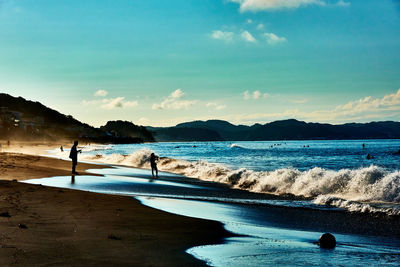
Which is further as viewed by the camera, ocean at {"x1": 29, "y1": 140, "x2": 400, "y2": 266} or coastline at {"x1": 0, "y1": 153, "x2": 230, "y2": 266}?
ocean at {"x1": 29, "y1": 140, "x2": 400, "y2": 266}

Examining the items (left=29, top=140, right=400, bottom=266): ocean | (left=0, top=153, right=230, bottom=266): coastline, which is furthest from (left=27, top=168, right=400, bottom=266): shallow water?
(left=0, top=153, right=230, bottom=266): coastline

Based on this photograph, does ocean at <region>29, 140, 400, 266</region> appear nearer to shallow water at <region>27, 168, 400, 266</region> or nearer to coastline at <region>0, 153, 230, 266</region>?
shallow water at <region>27, 168, 400, 266</region>

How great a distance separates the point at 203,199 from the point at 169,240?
7.81m

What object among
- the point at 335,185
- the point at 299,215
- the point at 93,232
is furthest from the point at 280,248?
the point at 335,185

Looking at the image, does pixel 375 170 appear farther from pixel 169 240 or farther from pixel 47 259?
pixel 47 259

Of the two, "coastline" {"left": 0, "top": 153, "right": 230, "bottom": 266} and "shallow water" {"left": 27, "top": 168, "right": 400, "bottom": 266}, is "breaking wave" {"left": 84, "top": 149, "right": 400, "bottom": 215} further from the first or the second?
"coastline" {"left": 0, "top": 153, "right": 230, "bottom": 266}

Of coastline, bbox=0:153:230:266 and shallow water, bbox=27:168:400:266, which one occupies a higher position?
coastline, bbox=0:153:230:266

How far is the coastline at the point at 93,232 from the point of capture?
18.7 feet

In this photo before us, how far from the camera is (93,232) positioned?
24.4ft

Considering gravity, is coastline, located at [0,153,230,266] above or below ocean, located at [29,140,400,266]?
above

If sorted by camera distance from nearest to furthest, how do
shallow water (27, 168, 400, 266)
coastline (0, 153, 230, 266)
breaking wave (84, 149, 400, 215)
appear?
coastline (0, 153, 230, 266) → shallow water (27, 168, 400, 266) → breaking wave (84, 149, 400, 215)

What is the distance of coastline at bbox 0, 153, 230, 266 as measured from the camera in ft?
18.7

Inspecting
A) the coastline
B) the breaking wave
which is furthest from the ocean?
the coastline

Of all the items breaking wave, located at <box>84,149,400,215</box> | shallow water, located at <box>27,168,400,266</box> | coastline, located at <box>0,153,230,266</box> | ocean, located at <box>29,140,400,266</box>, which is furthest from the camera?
breaking wave, located at <box>84,149,400,215</box>
